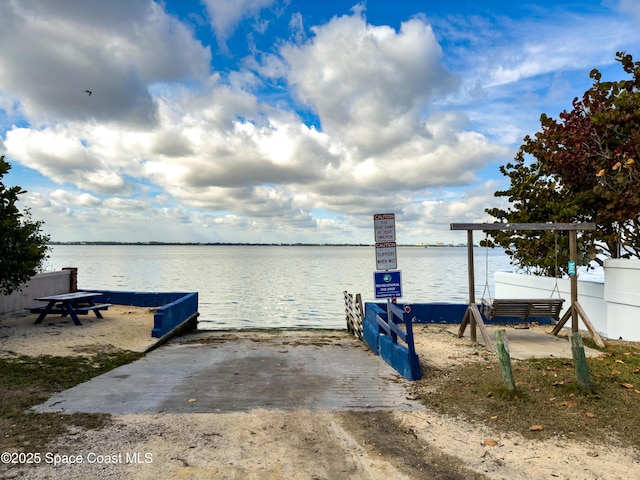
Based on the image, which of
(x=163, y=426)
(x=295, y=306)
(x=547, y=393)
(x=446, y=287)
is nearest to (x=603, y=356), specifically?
(x=547, y=393)

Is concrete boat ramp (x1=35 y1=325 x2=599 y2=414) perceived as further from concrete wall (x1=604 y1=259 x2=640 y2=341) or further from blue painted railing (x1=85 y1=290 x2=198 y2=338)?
concrete wall (x1=604 y1=259 x2=640 y2=341)

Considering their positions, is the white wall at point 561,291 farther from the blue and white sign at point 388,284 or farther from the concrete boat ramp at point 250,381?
the blue and white sign at point 388,284

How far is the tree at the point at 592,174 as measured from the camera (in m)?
12.0

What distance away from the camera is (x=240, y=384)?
24.2 feet

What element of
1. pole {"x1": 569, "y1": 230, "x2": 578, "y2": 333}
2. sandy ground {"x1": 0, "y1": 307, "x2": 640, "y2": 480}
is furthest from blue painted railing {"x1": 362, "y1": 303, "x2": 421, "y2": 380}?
pole {"x1": 569, "y1": 230, "x2": 578, "y2": 333}

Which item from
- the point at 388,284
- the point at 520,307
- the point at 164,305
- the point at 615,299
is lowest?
the point at 164,305

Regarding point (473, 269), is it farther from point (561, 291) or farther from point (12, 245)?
point (12, 245)

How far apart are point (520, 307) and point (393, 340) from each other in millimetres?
3878

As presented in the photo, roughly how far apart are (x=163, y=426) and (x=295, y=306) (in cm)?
2452

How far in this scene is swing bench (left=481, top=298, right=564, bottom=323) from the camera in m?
11.0

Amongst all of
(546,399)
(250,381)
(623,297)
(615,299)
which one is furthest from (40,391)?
(615,299)

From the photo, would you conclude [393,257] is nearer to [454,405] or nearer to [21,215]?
[454,405]

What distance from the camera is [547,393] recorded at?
657cm

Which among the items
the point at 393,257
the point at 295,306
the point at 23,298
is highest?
the point at 393,257
